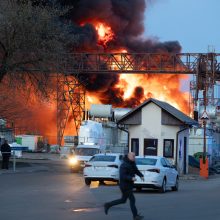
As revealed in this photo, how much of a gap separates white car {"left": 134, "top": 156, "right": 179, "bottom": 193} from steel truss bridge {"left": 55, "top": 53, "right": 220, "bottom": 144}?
43.3 meters

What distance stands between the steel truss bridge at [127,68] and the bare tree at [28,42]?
94.9 feet

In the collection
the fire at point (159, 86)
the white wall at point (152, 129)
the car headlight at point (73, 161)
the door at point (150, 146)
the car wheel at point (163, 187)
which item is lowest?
the car wheel at point (163, 187)

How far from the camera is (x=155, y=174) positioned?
2445cm

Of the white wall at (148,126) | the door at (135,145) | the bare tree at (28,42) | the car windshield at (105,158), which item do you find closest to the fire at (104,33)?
the bare tree at (28,42)

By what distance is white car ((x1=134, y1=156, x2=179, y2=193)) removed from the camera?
24.3 meters

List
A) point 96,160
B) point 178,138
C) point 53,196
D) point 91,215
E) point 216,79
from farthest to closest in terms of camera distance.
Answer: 1. point 216,79
2. point 178,138
3. point 96,160
4. point 53,196
5. point 91,215

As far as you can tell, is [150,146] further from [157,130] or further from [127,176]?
[127,176]

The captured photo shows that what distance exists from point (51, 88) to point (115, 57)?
3358 cm

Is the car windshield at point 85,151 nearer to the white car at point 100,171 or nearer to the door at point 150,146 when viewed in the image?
the door at point 150,146

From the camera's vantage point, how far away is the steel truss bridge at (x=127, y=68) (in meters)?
70.8

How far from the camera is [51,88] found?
41.9 m

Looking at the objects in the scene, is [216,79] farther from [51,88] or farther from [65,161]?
[51,88]

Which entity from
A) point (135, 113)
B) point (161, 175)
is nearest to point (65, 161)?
point (135, 113)

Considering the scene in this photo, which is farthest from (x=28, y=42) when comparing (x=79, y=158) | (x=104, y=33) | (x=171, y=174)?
(x=104, y=33)
